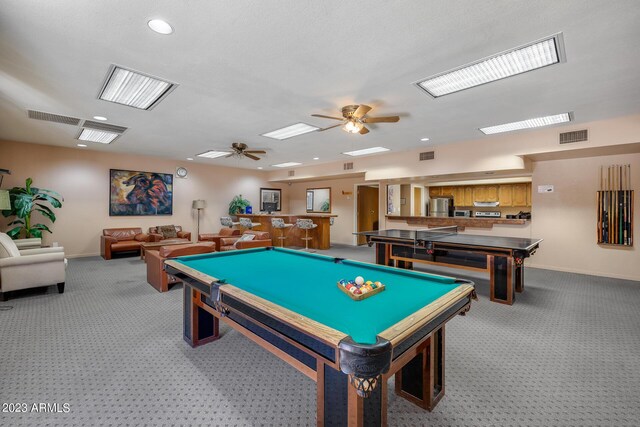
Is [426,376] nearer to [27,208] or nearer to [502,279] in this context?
[502,279]

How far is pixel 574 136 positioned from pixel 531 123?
80 centimetres

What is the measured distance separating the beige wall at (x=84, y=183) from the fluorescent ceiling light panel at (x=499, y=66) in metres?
7.87

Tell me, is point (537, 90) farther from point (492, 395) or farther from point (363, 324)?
point (363, 324)

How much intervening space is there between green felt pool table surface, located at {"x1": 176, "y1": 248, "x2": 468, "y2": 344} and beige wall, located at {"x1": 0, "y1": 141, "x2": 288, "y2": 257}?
641 cm

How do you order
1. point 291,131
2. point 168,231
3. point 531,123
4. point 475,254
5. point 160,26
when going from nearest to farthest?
1. point 160,26
2. point 475,254
3. point 531,123
4. point 291,131
5. point 168,231

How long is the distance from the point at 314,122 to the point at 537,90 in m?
3.03

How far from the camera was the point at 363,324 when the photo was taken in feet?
4.19

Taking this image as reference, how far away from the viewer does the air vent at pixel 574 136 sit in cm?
462

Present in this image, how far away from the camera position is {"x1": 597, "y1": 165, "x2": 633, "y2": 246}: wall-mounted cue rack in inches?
192

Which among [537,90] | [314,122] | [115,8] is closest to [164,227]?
[314,122]

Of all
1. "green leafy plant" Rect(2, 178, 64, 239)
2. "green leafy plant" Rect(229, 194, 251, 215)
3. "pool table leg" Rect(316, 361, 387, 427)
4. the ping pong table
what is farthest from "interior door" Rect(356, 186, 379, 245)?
Result: "pool table leg" Rect(316, 361, 387, 427)

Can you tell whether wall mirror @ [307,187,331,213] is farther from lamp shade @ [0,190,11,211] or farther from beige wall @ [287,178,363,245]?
lamp shade @ [0,190,11,211]

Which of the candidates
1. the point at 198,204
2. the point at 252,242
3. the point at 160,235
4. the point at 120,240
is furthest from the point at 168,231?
the point at 252,242

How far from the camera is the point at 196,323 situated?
257 cm
